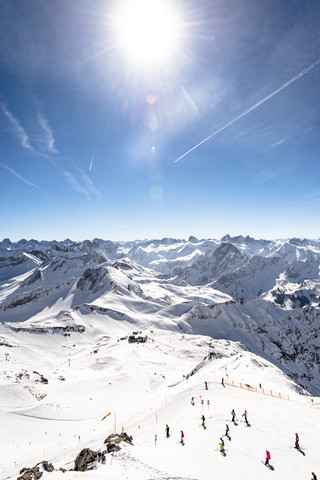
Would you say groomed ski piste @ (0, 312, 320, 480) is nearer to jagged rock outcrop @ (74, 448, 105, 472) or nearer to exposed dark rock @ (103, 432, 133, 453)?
exposed dark rock @ (103, 432, 133, 453)

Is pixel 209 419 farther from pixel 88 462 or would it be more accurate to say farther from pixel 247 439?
pixel 88 462

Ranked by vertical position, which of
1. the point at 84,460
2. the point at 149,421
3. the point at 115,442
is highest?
the point at 84,460

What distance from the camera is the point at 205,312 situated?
176750 mm

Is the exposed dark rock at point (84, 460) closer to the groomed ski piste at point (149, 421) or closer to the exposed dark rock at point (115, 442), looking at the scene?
the groomed ski piste at point (149, 421)

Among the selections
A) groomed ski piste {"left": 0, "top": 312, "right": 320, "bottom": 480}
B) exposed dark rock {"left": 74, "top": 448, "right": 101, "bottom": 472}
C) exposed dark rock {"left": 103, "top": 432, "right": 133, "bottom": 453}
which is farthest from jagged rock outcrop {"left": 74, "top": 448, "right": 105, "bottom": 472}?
exposed dark rock {"left": 103, "top": 432, "right": 133, "bottom": 453}

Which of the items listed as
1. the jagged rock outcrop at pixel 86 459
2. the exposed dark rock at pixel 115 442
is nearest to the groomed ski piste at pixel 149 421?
the exposed dark rock at pixel 115 442

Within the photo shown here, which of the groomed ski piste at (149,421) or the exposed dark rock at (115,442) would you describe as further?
the exposed dark rock at (115,442)

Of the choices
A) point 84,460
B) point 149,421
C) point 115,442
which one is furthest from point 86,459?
point 149,421

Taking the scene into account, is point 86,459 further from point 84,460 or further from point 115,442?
point 115,442

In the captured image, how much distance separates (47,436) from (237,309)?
17223 cm

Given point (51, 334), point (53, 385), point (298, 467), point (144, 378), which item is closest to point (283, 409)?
point (298, 467)

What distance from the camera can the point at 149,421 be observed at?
121 feet

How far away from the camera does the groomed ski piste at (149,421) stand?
21.6 metres

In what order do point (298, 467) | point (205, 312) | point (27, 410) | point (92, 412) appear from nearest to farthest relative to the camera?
point (298, 467)
point (27, 410)
point (92, 412)
point (205, 312)
